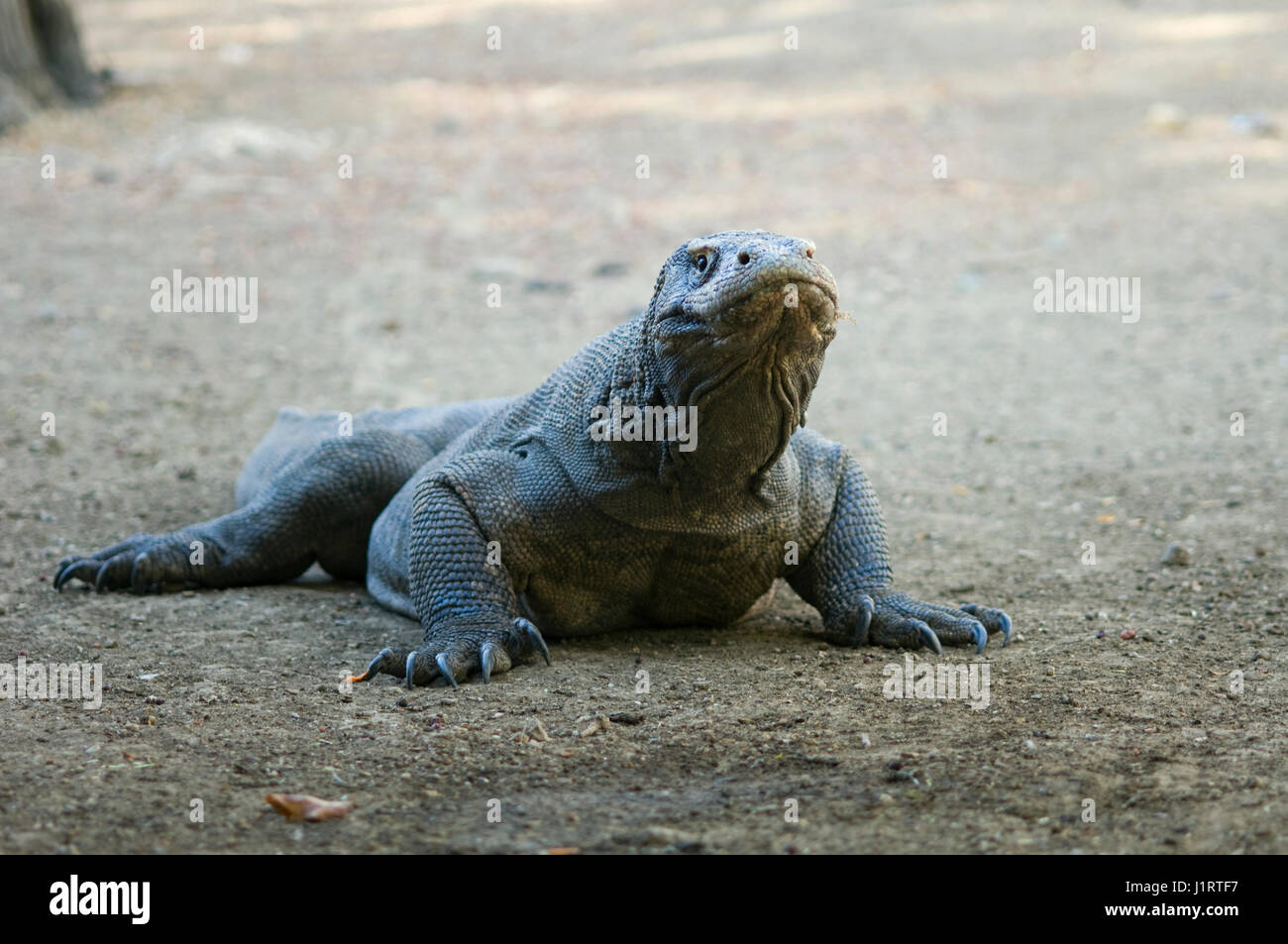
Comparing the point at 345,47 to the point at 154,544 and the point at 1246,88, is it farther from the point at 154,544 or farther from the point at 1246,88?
the point at 154,544

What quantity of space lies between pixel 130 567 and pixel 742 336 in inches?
125

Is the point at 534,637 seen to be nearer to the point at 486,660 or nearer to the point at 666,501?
the point at 486,660

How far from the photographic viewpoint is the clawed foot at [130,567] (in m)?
6.15

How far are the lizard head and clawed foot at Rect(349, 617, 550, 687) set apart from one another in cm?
89

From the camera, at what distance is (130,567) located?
6.22 metres

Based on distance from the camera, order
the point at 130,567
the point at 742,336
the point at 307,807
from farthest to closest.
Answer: the point at 130,567
the point at 742,336
the point at 307,807

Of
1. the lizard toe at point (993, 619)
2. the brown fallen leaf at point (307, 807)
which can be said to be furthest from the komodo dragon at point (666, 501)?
the brown fallen leaf at point (307, 807)

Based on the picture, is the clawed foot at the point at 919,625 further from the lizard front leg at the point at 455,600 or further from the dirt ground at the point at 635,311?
the lizard front leg at the point at 455,600

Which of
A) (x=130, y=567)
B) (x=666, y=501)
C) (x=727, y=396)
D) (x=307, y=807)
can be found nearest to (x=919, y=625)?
(x=666, y=501)

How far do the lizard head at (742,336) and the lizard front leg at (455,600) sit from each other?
0.90 meters

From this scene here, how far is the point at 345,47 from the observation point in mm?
22391

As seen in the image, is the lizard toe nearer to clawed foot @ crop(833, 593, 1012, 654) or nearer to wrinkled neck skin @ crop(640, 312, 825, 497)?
clawed foot @ crop(833, 593, 1012, 654)

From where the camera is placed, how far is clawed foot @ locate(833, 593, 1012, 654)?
520 cm

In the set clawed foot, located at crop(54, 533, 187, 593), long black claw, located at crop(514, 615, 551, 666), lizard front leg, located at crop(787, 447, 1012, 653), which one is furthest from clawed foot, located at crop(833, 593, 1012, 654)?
clawed foot, located at crop(54, 533, 187, 593)
